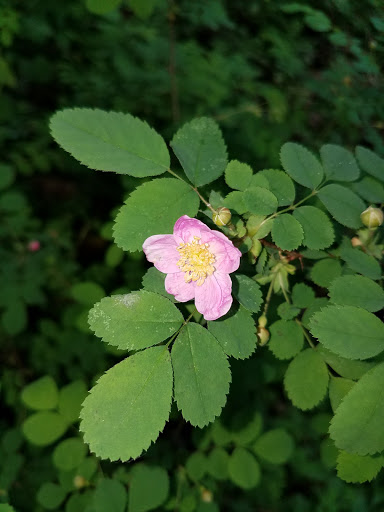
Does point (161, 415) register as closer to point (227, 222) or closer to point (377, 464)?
point (227, 222)

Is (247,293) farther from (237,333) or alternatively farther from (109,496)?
(109,496)

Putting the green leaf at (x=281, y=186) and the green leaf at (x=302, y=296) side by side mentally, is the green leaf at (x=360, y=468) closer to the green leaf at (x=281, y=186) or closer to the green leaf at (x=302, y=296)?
the green leaf at (x=302, y=296)

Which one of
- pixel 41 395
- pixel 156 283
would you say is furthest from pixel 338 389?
pixel 41 395

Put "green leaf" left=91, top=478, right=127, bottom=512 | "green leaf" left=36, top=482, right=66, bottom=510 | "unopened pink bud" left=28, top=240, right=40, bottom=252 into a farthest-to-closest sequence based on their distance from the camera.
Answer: "unopened pink bud" left=28, top=240, right=40, bottom=252 < "green leaf" left=36, top=482, right=66, bottom=510 < "green leaf" left=91, top=478, right=127, bottom=512

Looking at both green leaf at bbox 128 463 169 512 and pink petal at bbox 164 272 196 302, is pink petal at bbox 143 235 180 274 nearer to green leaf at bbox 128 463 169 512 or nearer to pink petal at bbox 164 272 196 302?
pink petal at bbox 164 272 196 302

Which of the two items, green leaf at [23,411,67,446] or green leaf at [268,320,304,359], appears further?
green leaf at [23,411,67,446]

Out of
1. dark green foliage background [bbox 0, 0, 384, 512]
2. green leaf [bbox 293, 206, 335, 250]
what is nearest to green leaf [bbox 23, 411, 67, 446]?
dark green foliage background [bbox 0, 0, 384, 512]

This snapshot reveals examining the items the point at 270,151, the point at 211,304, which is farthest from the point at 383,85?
the point at 211,304
